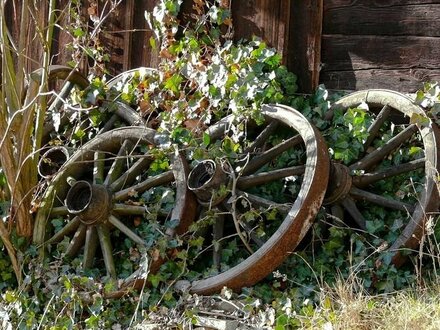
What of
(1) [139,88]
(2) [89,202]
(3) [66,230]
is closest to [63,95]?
(1) [139,88]

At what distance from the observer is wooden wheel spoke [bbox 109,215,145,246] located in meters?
5.73

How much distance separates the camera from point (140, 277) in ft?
18.0

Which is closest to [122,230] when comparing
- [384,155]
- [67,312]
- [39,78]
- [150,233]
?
[150,233]

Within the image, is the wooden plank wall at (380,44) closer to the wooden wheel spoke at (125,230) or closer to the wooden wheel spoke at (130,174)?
the wooden wheel spoke at (130,174)

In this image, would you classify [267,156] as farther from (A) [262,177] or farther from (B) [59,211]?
(B) [59,211]

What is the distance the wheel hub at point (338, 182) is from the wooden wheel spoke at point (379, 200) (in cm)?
8

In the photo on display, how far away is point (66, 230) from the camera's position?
6.11 metres

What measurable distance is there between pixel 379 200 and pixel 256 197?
0.74m

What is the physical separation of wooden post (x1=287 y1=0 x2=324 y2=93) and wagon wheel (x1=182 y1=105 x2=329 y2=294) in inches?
21.4

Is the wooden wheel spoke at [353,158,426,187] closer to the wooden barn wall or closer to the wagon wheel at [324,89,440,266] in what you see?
the wagon wheel at [324,89,440,266]

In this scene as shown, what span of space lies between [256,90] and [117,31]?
5.07ft

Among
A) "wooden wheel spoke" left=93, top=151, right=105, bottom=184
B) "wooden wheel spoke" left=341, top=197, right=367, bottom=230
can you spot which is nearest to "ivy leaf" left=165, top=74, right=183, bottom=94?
"wooden wheel spoke" left=93, top=151, right=105, bottom=184

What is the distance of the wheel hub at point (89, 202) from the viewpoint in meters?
5.83

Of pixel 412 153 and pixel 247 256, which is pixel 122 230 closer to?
pixel 247 256
